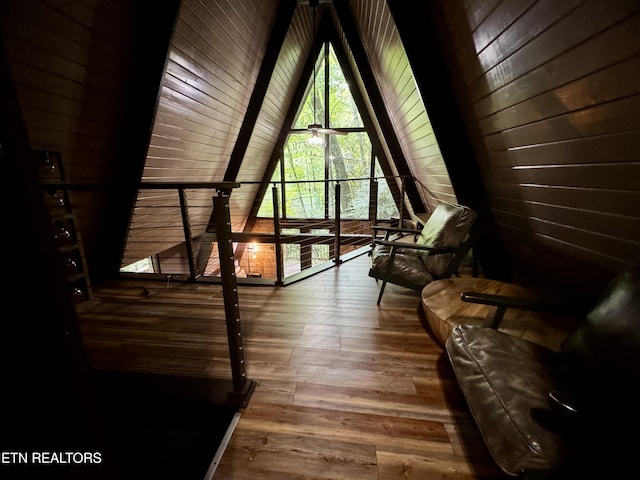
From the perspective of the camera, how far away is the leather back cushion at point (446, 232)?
1996 millimetres

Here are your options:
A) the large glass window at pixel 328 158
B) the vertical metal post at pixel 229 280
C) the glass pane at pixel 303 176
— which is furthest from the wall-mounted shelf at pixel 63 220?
the glass pane at pixel 303 176

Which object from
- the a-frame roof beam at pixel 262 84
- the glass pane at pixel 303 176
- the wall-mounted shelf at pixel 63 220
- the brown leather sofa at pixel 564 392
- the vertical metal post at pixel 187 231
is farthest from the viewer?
the glass pane at pixel 303 176

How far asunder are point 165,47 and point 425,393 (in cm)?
276

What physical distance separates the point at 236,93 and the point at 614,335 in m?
3.66

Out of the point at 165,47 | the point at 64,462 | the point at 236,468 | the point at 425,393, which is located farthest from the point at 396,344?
the point at 165,47

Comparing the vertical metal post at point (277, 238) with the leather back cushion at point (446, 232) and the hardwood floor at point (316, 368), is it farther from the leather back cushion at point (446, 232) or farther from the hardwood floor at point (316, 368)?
the leather back cushion at point (446, 232)

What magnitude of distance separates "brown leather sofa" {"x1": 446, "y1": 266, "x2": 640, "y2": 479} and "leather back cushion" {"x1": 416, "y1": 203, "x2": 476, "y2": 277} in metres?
0.86

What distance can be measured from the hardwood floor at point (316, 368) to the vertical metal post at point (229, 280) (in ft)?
0.58

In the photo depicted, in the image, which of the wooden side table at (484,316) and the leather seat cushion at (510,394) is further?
the wooden side table at (484,316)

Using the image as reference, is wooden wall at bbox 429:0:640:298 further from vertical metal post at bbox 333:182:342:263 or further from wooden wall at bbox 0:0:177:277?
wooden wall at bbox 0:0:177:277

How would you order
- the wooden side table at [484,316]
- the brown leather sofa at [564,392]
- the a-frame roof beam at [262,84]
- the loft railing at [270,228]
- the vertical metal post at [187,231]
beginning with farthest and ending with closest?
the loft railing at [270,228], the a-frame roof beam at [262,84], the vertical metal post at [187,231], the wooden side table at [484,316], the brown leather sofa at [564,392]

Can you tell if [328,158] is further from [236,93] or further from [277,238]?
[277,238]

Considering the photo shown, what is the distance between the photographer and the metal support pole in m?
1.12

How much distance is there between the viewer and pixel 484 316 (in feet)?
4.93
